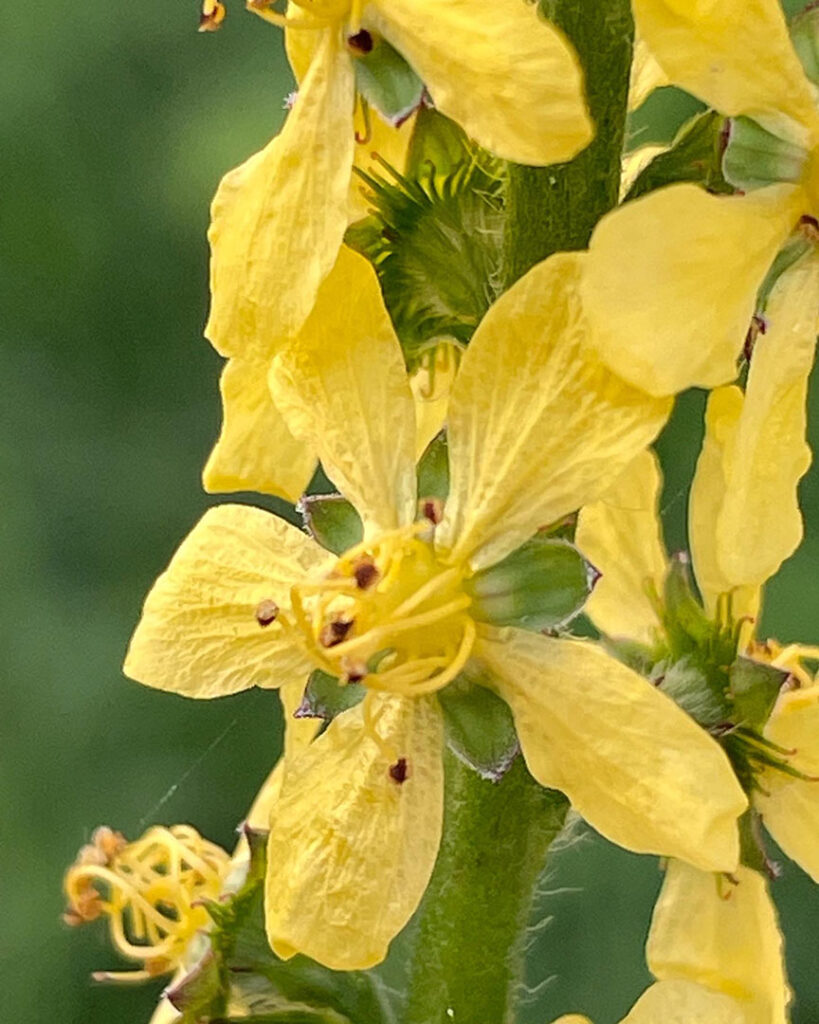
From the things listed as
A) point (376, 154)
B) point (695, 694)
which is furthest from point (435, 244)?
point (695, 694)

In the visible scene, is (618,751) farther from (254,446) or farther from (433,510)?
(254,446)

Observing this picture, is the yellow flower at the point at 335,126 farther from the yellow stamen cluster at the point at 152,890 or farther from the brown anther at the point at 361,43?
the yellow stamen cluster at the point at 152,890

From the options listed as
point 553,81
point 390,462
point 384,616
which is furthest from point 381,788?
point 553,81

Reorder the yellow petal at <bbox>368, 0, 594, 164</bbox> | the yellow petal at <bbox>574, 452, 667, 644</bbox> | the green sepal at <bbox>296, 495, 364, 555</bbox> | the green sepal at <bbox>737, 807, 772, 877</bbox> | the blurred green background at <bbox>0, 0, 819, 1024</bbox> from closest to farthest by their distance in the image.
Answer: the yellow petal at <bbox>368, 0, 594, 164</bbox> → the green sepal at <bbox>296, 495, 364, 555</bbox> → the green sepal at <bbox>737, 807, 772, 877</bbox> → the yellow petal at <bbox>574, 452, 667, 644</bbox> → the blurred green background at <bbox>0, 0, 819, 1024</bbox>

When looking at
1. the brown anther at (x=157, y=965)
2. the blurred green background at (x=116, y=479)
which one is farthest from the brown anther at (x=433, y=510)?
the blurred green background at (x=116, y=479)

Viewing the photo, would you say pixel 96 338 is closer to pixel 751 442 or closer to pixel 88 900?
pixel 88 900

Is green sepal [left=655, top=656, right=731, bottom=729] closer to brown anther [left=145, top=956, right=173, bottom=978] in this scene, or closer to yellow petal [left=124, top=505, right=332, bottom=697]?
yellow petal [left=124, top=505, right=332, bottom=697]

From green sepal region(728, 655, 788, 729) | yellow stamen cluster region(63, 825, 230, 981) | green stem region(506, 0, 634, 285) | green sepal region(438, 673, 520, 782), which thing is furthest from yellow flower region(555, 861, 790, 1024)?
green stem region(506, 0, 634, 285)
